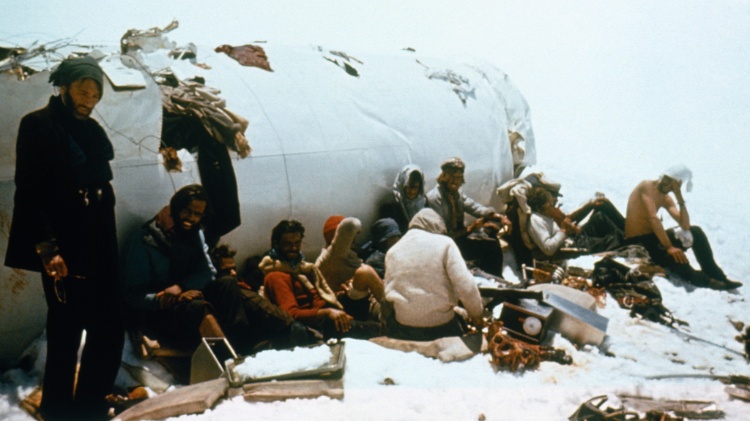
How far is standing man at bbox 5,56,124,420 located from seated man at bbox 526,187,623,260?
170 inches

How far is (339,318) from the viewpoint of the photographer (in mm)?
4801

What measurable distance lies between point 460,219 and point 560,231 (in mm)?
989

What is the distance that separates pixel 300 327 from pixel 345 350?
19.8 inches

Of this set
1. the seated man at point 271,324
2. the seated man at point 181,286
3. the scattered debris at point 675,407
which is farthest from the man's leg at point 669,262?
the seated man at point 181,286

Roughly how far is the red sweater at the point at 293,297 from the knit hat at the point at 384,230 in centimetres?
131

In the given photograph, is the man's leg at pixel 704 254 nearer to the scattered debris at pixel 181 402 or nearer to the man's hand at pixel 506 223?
the man's hand at pixel 506 223

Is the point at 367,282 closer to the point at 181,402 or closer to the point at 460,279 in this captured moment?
the point at 460,279

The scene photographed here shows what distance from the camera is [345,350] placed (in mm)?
4289

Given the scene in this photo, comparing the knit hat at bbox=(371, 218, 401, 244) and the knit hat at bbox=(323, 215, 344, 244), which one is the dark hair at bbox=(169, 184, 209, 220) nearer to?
the knit hat at bbox=(323, 215, 344, 244)

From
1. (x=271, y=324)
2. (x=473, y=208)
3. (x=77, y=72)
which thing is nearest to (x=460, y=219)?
(x=473, y=208)

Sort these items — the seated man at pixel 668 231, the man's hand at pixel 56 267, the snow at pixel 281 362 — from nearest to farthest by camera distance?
1. the man's hand at pixel 56 267
2. the snow at pixel 281 362
3. the seated man at pixel 668 231

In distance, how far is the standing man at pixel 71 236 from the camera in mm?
3510

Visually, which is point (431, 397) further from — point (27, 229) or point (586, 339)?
point (27, 229)

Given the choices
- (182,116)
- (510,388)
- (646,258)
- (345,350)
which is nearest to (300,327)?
(345,350)
